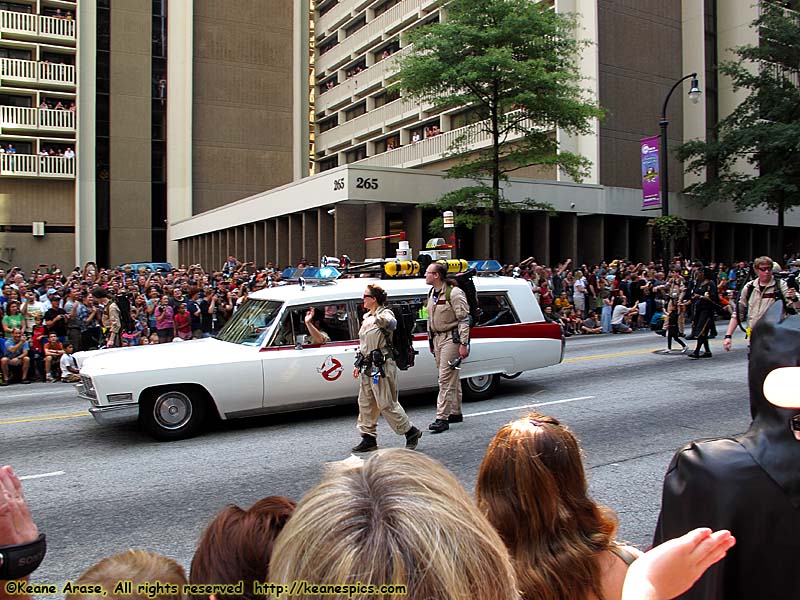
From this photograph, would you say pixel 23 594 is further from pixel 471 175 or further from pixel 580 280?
pixel 471 175

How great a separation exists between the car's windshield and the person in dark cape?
742cm

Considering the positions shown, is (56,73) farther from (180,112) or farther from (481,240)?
(481,240)

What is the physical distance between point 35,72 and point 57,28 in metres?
3.10

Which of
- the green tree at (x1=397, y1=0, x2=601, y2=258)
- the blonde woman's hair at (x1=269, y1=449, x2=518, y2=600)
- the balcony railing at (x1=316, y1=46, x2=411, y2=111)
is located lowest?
the blonde woman's hair at (x1=269, y1=449, x2=518, y2=600)

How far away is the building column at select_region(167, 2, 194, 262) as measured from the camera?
144 ft

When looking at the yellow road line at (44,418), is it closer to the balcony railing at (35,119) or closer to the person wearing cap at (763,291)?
the person wearing cap at (763,291)

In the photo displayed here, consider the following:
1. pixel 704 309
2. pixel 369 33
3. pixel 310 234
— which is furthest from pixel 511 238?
pixel 369 33

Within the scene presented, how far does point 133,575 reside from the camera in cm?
179

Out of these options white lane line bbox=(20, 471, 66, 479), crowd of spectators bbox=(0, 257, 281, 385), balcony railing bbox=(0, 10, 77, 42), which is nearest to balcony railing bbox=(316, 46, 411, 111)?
balcony railing bbox=(0, 10, 77, 42)

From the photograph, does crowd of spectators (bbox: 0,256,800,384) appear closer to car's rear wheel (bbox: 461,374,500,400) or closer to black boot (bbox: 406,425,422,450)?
car's rear wheel (bbox: 461,374,500,400)

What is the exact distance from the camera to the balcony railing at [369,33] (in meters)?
41.2

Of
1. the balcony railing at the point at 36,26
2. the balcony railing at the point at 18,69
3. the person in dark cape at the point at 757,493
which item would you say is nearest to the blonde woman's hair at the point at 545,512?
the person in dark cape at the point at 757,493

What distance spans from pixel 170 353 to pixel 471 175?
53.7 feet

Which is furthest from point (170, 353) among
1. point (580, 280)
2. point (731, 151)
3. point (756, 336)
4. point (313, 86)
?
point (313, 86)
